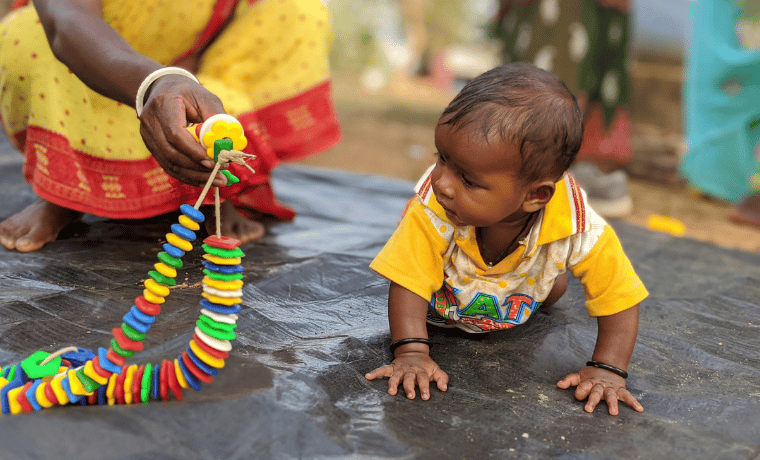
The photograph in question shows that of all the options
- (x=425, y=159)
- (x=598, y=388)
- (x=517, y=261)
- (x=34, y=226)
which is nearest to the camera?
(x=598, y=388)

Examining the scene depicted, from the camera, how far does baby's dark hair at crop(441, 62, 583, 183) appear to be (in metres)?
1.21

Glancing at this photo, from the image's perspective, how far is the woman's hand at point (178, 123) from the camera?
1.11m

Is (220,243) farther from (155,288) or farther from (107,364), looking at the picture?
(107,364)

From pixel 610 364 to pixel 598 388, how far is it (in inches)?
3.0

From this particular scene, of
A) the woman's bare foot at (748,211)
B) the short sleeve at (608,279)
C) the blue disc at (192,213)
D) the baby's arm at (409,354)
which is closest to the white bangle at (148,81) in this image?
the blue disc at (192,213)

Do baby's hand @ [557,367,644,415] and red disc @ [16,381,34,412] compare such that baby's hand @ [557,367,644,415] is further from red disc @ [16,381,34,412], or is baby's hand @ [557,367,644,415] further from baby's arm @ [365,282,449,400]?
red disc @ [16,381,34,412]

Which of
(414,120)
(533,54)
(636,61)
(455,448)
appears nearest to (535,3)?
(533,54)

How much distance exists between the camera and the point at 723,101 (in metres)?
4.76

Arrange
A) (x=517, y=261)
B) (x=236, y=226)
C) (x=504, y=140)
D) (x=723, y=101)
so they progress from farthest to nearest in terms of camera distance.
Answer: (x=723, y=101)
(x=236, y=226)
(x=517, y=261)
(x=504, y=140)

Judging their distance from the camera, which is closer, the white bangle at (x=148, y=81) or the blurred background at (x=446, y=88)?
the white bangle at (x=148, y=81)

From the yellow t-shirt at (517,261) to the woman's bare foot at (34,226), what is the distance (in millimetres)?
1093

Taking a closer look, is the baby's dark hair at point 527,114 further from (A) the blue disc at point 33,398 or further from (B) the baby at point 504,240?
(A) the blue disc at point 33,398

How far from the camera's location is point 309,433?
3.47 feet

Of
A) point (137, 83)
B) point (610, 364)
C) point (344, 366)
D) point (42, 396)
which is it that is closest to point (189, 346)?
point (42, 396)
